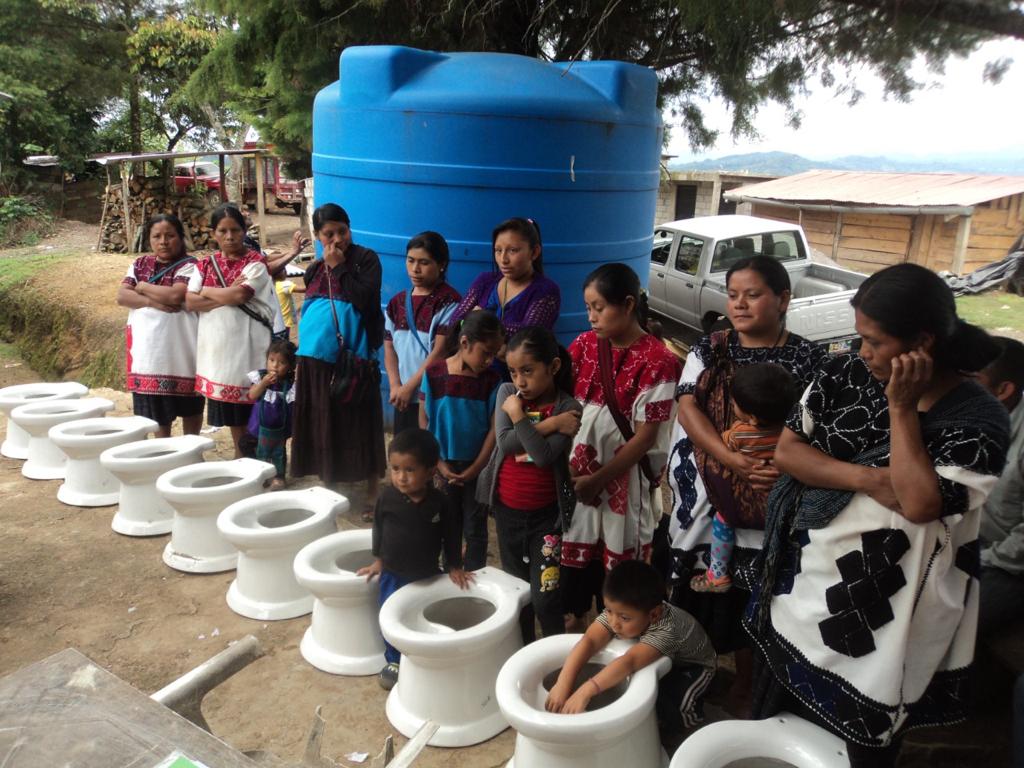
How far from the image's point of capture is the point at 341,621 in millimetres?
2721

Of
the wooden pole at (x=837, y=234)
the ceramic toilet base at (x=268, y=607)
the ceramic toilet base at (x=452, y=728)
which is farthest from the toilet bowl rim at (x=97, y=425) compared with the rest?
the wooden pole at (x=837, y=234)

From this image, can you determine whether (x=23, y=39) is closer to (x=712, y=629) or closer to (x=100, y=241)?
(x=100, y=241)

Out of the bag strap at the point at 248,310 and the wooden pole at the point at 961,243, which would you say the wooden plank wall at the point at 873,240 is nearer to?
the wooden pole at the point at 961,243

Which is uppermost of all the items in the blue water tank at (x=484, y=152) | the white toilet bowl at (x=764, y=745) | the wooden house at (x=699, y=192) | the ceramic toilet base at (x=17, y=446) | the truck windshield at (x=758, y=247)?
the wooden house at (x=699, y=192)

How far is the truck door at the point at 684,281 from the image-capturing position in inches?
340

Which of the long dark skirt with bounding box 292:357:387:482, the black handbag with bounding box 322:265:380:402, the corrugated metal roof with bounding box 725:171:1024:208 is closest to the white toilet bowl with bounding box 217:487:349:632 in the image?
the long dark skirt with bounding box 292:357:387:482

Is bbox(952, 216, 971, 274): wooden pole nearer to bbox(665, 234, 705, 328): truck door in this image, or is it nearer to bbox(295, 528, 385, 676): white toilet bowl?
bbox(665, 234, 705, 328): truck door

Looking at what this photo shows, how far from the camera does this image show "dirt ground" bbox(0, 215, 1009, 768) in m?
2.32

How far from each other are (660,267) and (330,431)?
21.3 ft

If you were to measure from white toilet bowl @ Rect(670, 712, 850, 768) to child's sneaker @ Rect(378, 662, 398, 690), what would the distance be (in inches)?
44.8

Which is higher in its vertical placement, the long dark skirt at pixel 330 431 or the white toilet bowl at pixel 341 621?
the long dark skirt at pixel 330 431

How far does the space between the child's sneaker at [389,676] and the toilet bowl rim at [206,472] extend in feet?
4.02

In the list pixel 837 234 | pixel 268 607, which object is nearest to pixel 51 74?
pixel 837 234

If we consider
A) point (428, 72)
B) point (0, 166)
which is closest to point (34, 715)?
point (428, 72)
